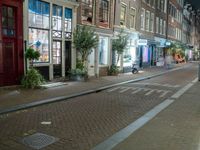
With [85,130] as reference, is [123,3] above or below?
above

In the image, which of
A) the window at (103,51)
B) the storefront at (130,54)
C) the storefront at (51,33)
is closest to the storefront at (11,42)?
the storefront at (51,33)

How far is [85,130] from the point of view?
735 cm

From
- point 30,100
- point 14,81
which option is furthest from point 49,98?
point 14,81

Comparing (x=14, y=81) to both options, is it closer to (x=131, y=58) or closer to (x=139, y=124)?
(x=139, y=124)

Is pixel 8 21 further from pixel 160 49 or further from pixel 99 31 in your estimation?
pixel 160 49

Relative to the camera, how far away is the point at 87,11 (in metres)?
19.9

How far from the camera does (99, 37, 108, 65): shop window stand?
22506 mm

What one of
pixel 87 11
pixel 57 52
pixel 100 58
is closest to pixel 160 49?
pixel 100 58

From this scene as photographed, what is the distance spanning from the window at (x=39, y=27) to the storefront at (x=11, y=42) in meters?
1.05

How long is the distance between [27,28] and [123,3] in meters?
12.8

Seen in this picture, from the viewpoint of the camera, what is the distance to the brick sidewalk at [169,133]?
6254mm

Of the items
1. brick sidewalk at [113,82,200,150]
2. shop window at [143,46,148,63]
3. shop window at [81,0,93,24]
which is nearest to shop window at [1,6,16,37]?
shop window at [81,0,93,24]

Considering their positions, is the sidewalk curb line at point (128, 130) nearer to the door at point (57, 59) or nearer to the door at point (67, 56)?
the door at point (57, 59)

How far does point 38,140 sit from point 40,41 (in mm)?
9939
